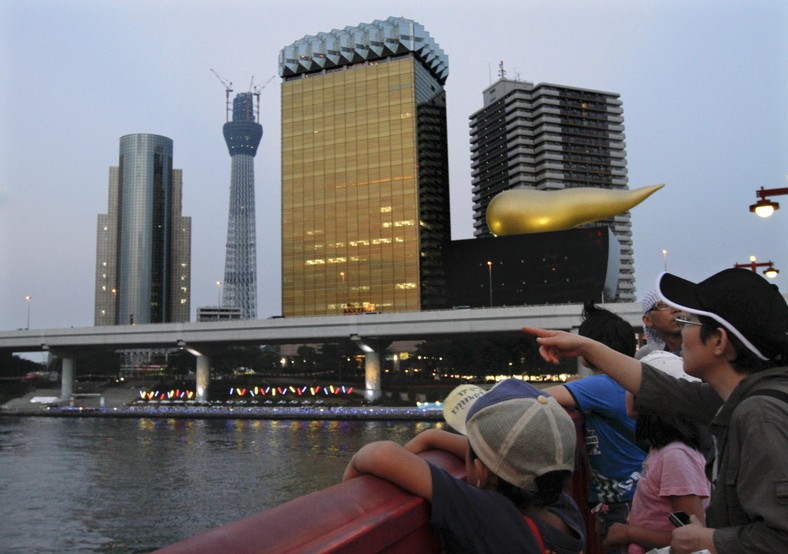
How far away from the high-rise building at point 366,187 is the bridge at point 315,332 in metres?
37.6

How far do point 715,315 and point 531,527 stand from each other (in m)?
0.75

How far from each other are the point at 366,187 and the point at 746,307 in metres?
87.9

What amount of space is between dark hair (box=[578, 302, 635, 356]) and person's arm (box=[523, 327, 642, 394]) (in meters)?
0.72

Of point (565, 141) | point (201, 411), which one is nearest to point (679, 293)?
point (201, 411)

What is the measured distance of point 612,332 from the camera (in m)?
3.15

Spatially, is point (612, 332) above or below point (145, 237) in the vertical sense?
below

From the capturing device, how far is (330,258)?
294ft

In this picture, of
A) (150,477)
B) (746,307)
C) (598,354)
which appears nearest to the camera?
(746,307)

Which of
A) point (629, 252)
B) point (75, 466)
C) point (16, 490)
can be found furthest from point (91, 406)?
point (629, 252)

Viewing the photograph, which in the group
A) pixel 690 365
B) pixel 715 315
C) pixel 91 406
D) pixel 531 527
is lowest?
pixel 91 406

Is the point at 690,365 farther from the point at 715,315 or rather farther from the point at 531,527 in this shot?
the point at 531,527

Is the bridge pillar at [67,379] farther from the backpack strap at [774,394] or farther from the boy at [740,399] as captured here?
the backpack strap at [774,394]

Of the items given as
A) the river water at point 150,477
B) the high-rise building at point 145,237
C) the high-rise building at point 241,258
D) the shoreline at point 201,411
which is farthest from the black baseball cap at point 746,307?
the high-rise building at point 145,237

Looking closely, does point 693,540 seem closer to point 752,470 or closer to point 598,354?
point 752,470
